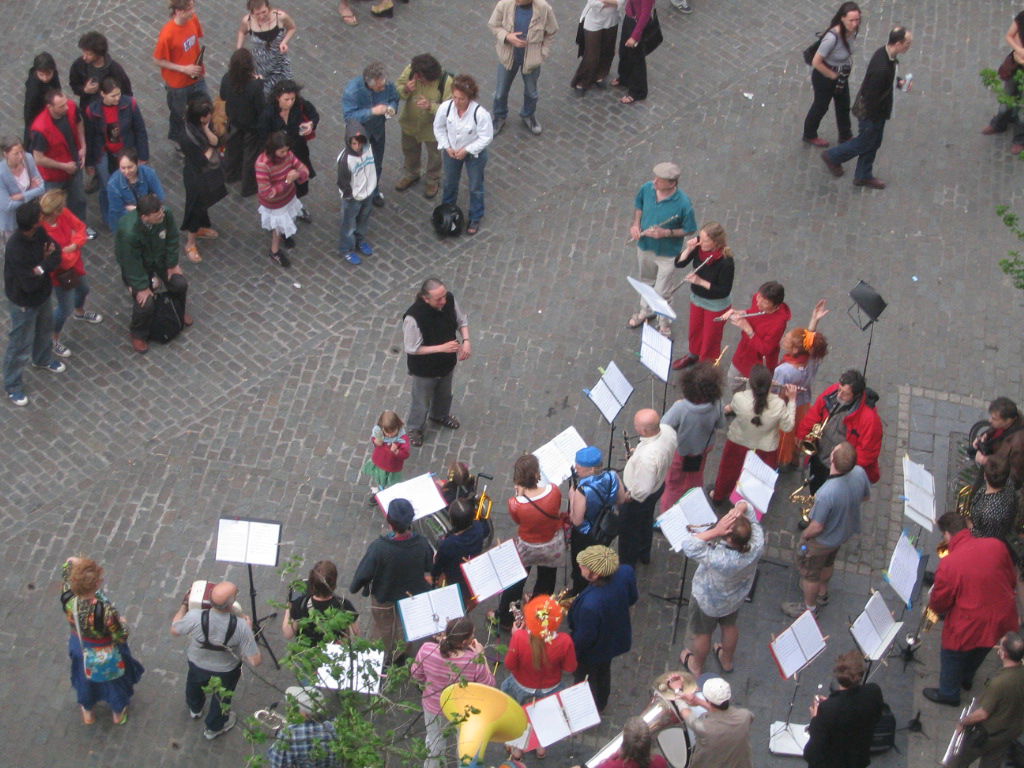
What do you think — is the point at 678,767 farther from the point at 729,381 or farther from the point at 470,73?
the point at 470,73

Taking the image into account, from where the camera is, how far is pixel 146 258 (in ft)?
39.1

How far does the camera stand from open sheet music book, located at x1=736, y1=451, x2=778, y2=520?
1006cm

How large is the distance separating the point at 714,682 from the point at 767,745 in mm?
1724

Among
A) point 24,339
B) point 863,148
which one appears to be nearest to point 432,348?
point 24,339

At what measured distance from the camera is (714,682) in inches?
333

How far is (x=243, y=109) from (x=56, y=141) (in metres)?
1.70

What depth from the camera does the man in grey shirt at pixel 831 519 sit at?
9938mm

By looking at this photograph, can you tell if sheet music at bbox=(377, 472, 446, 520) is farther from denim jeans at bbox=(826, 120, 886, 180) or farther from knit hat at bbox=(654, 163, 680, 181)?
denim jeans at bbox=(826, 120, 886, 180)

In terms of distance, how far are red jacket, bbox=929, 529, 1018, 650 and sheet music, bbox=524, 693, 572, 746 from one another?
2.91 m

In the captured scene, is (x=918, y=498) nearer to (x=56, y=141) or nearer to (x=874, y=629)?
(x=874, y=629)

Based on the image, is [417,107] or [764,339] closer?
[764,339]

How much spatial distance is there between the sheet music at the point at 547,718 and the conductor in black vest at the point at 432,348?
316 centimetres

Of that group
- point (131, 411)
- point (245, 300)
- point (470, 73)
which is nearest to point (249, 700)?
point (131, 411)

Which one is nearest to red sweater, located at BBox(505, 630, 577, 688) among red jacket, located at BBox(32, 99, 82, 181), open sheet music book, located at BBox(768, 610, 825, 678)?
open sheet music book, located at BBox(768, 610, 825, 678)
